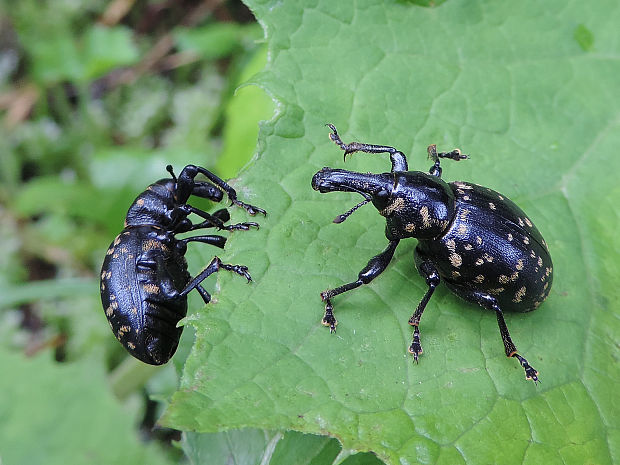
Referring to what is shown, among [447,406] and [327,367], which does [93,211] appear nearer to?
[327,367]

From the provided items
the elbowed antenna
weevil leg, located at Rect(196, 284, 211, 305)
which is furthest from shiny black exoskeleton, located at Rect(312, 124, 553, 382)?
weevil leg, located at Rect(196, 284, 211, 305)

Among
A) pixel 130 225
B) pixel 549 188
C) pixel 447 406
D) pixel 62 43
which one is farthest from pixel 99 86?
pixel 447 406


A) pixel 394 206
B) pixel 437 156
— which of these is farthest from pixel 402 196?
pixel 437 156

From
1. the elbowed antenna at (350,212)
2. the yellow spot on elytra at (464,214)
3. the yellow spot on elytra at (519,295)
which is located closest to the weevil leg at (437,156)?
the yellow spot on elytra at (464,214)

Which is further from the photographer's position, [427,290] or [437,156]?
[437,156]

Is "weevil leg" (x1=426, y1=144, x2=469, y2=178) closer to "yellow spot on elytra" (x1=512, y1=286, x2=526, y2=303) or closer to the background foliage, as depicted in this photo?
the background foliage

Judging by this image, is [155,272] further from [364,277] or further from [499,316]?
[499,316]

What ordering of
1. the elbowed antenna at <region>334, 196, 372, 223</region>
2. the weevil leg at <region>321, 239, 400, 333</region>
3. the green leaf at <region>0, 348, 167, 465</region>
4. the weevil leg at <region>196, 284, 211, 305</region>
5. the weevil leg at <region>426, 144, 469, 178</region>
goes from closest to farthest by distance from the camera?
1. the weevil leg at <region>321, 239, 400, 333</region>
2. the elbowed antenna at <region>334, 196, 372, 223</region>
3. the weevil leg at <region>426, 144, 469, 178</region>
4. the green leaf at <region>0, 348, 167, 465</region>
5. the weevil leg at <region>196, 284, 211, 305</region>
